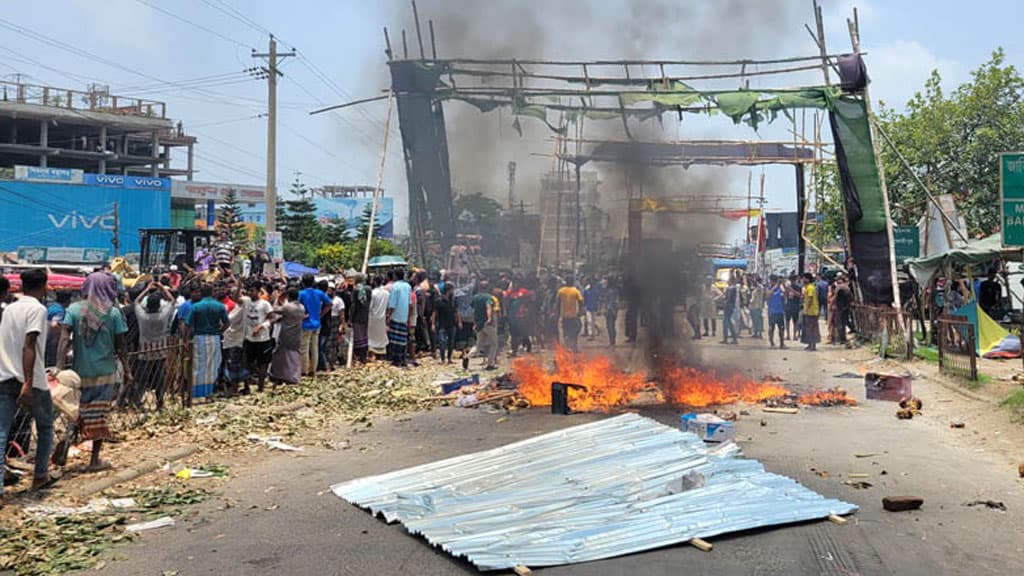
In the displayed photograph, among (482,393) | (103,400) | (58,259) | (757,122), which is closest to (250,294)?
(482,393)

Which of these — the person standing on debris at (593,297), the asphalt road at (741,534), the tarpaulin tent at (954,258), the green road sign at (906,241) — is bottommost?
the asphalt road at (741,534)

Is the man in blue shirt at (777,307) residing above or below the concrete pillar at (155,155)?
below

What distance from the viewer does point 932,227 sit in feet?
70.3

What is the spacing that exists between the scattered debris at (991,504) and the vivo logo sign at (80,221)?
4757cm

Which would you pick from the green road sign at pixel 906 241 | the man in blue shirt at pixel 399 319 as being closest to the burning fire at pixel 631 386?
the man in blue shirt at pixel 399 319

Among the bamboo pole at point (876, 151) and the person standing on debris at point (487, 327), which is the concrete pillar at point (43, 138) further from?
the bamboo pole at point (876, 151)

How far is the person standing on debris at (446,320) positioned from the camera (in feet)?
56.8

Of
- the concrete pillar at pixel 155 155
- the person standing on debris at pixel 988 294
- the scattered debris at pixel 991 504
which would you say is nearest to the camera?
the scattered debris at pixel 991 504

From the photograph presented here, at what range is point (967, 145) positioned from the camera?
1059 inches

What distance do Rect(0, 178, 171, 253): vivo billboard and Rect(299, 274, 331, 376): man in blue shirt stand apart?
3654 centimetres

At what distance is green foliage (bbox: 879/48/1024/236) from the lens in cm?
2641

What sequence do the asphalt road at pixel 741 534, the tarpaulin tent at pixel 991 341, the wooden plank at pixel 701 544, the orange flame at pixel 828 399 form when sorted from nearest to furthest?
the asphalt road at pixel 741 534, the wooden plank at pixel 701 544, the orange flame at pixel 828 399, the tarpaulin tent at pixel 991 341

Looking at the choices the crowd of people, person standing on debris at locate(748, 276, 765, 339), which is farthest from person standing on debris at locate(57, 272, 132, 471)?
person standing on debris at locate(748, 276, 765, 339)

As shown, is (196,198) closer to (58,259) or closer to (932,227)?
(58,259)
